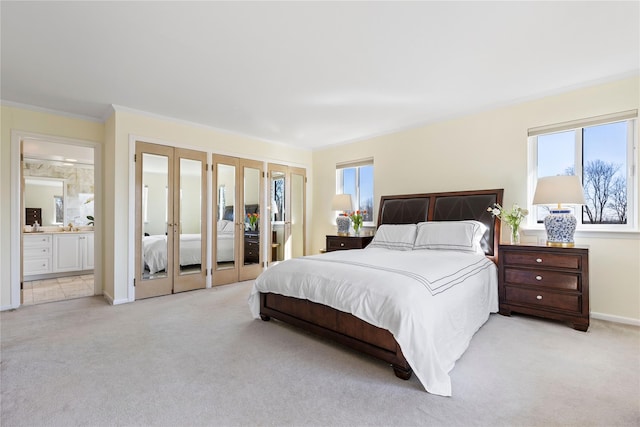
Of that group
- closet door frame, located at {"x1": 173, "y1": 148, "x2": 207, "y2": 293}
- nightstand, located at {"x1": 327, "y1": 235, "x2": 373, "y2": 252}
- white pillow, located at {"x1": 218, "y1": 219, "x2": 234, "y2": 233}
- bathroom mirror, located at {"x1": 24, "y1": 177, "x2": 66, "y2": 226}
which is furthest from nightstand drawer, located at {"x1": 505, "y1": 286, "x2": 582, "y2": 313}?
bathroom mirror, located at {"x1": 24, "y1": 177, "x2": 66, "y2": 226}

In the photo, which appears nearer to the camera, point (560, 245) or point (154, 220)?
point (560, 245)

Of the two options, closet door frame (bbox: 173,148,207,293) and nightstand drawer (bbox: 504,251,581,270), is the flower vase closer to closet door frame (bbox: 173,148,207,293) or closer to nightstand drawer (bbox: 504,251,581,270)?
nightstand drawer (bbox: 504,251,581,270)

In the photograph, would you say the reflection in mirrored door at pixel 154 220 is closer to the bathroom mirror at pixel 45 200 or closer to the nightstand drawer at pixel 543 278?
the bathroom mirror at pixel 45 200

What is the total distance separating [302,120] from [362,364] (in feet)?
10.7

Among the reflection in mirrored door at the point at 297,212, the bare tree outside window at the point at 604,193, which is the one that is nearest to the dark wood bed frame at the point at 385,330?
the bare tree outside window at the point at 604,193

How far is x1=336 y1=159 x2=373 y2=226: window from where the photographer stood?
205 inches

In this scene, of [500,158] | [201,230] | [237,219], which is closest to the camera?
[500,158]

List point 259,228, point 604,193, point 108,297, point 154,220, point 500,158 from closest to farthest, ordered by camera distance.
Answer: point 604,193 → point 500,158 → point 108,297 → point 154,220 → point 259,228

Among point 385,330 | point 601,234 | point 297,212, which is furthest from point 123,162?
point 601,234

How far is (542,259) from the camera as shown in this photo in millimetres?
2961

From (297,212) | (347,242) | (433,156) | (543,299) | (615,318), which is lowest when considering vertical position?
(615,318)

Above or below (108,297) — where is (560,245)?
above

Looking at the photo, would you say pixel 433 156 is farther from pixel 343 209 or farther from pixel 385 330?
pixel 385 330

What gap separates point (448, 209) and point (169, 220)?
12.3 feet
